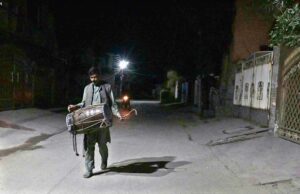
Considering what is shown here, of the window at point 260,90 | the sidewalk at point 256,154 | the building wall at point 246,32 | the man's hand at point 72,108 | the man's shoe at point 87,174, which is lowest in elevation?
the man's shoe at point 87,174

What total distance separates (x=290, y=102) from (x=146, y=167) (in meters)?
4.93

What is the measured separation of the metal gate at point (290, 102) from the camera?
1199cm

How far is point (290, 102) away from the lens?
12.6 meters

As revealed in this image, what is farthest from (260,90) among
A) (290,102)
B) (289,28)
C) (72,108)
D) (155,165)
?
(289,28)

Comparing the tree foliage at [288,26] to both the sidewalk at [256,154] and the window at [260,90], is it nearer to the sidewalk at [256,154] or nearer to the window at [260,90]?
the sidewalk at [256,154]

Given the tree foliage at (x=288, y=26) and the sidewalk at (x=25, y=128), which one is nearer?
the tree foliage at (x=288, y=26)

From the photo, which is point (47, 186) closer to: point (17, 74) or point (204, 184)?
point (204, 184)

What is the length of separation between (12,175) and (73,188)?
5.22 feet

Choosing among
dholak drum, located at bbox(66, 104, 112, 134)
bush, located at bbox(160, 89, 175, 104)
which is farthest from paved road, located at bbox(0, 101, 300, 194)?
bush, located at bbox(160, 89, 175, 104)

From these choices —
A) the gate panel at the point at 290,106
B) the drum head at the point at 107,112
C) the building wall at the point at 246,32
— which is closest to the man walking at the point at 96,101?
the drum head at the point at 107,112

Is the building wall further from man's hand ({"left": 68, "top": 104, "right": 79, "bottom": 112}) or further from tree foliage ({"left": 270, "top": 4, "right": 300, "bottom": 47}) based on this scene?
tree foliage ({"left": 270, "top": 4, "right": 300, "bottom": 47})

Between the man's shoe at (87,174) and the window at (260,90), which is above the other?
the window at (260,90)

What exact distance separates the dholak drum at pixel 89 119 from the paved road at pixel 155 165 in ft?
3.20

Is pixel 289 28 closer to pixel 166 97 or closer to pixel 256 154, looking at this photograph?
pixel 256 154
